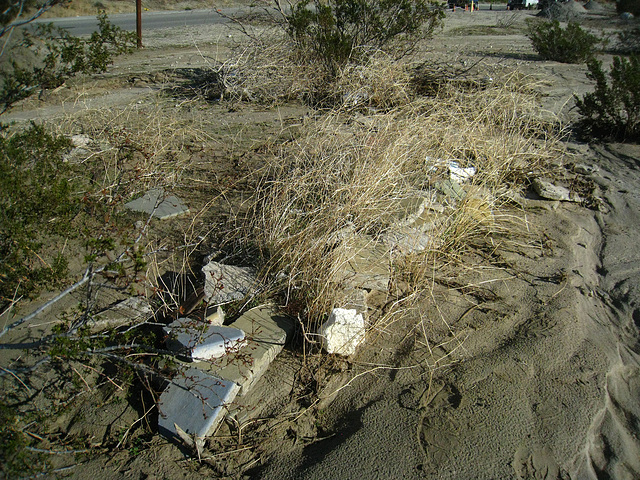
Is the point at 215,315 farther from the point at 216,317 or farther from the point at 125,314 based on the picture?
the point at 125,314

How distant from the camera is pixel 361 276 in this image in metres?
3.26

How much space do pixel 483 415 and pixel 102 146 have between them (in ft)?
Answer: 14.7

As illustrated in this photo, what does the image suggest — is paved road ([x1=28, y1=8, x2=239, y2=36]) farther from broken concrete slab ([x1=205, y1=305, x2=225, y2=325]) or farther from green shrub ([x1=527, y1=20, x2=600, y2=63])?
broken concrete slab ([x1=205, y1=305, x2=225, y2=325])

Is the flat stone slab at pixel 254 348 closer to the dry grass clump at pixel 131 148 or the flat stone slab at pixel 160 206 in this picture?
the flat stone slab at pixel 160 206

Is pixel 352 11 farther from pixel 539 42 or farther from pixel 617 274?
pixel 617 274

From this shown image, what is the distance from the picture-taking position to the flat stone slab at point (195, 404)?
2.40m

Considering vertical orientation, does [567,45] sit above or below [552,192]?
above

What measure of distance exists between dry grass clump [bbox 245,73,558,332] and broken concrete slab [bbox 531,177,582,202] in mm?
155

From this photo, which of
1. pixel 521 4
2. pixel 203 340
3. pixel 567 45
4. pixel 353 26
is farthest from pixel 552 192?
pixel 521 4

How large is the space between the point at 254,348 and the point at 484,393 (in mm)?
1232

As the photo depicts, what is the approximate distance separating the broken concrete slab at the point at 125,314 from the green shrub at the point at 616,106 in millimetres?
5407

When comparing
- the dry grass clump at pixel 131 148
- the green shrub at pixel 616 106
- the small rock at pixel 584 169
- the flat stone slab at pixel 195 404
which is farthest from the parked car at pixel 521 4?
the flat stone slab at pixel 195 404

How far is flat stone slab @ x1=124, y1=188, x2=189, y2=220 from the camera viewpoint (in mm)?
4223

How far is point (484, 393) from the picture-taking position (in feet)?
8.23
